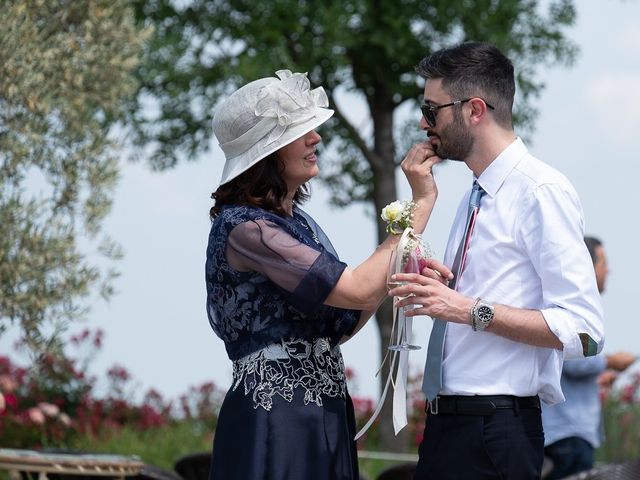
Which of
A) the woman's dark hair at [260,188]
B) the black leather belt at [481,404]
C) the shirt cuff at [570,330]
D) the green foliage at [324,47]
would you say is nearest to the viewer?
the shirt cuff at [570,330]

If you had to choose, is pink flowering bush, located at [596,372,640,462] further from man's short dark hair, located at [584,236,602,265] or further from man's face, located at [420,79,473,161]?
man's face, located at [420,79,473,161]

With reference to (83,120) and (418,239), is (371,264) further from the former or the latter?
(83,120)

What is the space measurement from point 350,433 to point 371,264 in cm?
71

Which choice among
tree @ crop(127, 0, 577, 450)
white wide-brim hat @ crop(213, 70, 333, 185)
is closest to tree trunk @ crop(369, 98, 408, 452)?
tree @ crop(127, 0, 577, 450)

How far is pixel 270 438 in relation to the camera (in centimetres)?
392

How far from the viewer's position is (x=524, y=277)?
3.72 meters

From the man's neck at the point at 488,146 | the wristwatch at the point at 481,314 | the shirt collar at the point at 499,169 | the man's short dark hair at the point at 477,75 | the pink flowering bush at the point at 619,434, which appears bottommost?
the pink flowering bush at the point at 619,434

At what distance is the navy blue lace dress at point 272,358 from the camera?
3.83 meters

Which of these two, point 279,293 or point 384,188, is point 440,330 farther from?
point 384,188

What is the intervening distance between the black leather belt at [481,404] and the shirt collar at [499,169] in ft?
2.18

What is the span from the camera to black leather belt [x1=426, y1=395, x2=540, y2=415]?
373 centimetres

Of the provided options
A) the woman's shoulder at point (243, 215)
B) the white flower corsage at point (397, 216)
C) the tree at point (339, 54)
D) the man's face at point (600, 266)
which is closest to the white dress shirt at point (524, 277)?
the white flower corsage at point (397, 216)

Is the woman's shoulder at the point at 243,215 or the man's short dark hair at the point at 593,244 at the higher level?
the man's short dark hair at the point at 593,244

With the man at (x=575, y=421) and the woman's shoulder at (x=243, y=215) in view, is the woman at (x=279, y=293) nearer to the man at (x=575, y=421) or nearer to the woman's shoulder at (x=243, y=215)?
the woman's shoulder at (x=243, y=215)
